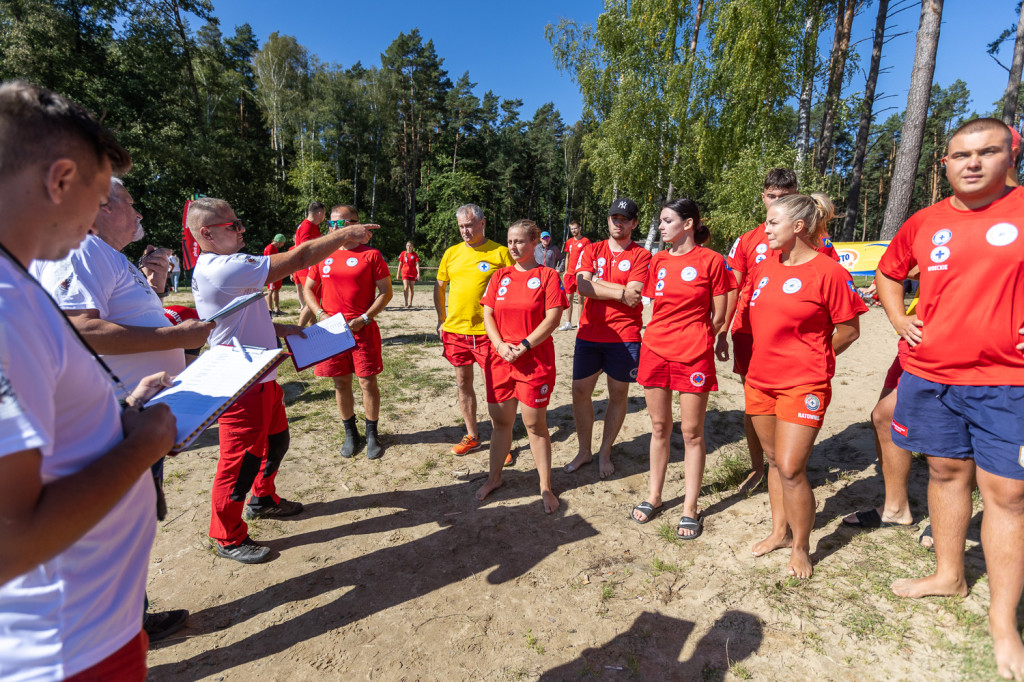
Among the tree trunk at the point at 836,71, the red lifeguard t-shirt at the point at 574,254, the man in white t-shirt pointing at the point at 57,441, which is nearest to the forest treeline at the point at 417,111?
the tree trunk at the point at 836,71

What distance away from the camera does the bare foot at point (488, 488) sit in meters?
4.07

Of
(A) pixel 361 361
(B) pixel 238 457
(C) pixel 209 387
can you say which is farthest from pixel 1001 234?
(A) pixel 361 361

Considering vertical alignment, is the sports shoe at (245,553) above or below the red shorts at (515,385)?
below

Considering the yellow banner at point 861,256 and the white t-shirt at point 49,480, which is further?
the yellow banner at point 861,256

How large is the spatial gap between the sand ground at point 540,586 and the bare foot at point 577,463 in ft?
0.24

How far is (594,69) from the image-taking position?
58.3 feet

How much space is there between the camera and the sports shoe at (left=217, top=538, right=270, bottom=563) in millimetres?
3262

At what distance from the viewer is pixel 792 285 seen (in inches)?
115

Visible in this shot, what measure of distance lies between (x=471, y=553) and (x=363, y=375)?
2155mm

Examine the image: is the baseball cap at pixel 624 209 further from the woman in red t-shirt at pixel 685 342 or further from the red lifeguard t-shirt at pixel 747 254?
the red lifeguard t-shirt at pixel 747 254

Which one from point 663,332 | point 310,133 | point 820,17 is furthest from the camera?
point 310,133

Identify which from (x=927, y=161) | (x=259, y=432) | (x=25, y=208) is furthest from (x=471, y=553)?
(x=927, y=161)

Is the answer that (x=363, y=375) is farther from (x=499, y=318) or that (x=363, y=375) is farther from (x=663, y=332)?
(x=663, y=332)

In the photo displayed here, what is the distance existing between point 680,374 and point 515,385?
47.2 inches
